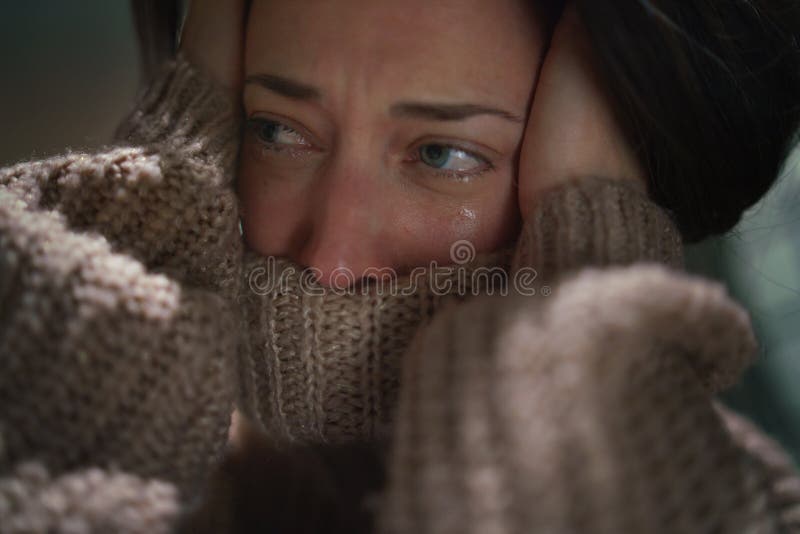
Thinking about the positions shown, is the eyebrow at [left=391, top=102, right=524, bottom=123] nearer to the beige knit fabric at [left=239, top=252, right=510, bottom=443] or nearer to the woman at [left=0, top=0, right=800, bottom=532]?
the woman at [left=0, top=0, right=800, bottom=532]

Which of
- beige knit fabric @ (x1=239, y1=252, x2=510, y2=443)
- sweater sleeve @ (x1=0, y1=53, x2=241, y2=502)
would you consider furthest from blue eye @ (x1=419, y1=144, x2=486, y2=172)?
sweater sleeve @ (x1=0, y1=53, x2=241, y2=502)

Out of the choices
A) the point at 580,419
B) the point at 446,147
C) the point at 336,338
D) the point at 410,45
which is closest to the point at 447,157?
the point at 446,147

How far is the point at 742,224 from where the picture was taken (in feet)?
3.26

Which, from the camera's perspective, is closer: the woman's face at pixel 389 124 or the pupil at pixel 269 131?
the woman's face at pixel 389 124

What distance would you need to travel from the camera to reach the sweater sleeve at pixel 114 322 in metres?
0.51

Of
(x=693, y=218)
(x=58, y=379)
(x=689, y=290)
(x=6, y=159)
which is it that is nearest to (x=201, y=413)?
(x=58, y=379)

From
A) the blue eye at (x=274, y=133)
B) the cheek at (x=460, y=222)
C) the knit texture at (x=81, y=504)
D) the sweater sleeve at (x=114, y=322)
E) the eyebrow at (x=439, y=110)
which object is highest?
the blue eye at (x=274, y=133)

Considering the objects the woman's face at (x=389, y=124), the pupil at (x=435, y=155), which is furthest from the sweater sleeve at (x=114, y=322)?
the pupil at (x=435, y=155)

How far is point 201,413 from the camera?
548mm

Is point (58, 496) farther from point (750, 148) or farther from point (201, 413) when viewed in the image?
point (750, 148)

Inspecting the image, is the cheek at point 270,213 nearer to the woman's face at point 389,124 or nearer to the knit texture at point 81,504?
the woman's face at point 389,124

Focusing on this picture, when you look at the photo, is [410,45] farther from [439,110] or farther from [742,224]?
[742,224]

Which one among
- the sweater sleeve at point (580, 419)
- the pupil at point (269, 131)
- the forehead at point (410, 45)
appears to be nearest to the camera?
the sweater sleeve at point (580, 419)

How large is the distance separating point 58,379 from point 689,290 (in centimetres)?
48
